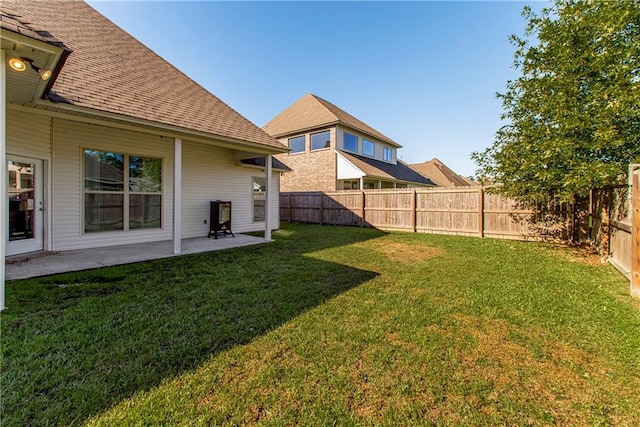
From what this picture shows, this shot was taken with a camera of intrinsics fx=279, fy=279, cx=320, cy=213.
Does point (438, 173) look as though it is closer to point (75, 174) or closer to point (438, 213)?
point (438, 213)

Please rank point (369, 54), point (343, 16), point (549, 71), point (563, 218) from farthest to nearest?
1. point (369, 54)
2. point (343, 16)
3. point (563, 218)
4. point (549, 71)

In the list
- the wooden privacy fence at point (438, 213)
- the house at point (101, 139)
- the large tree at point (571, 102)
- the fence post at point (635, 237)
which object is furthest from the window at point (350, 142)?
the fence post at point (635, 237)

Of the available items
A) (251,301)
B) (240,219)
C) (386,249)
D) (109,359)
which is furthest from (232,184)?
(109,359)

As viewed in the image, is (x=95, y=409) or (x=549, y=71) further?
(x=549, y=71)

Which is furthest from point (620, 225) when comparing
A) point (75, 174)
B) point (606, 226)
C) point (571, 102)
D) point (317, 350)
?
point (75, 174)

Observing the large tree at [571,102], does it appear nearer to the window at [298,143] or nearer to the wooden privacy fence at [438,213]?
the wooden privacy fence at [438,213]

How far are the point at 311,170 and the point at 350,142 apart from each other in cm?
311

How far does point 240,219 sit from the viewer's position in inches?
418

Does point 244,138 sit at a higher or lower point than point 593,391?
higher

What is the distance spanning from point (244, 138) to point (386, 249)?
5067 mm

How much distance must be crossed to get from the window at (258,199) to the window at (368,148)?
9.87 metres

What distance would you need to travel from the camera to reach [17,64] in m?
3.57

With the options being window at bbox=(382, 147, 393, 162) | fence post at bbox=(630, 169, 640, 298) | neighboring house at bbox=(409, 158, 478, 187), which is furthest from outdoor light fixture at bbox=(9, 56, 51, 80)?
neighboring house at bbox=(409, 158, 478, 187)

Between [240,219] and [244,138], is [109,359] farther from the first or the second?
[240,219]
